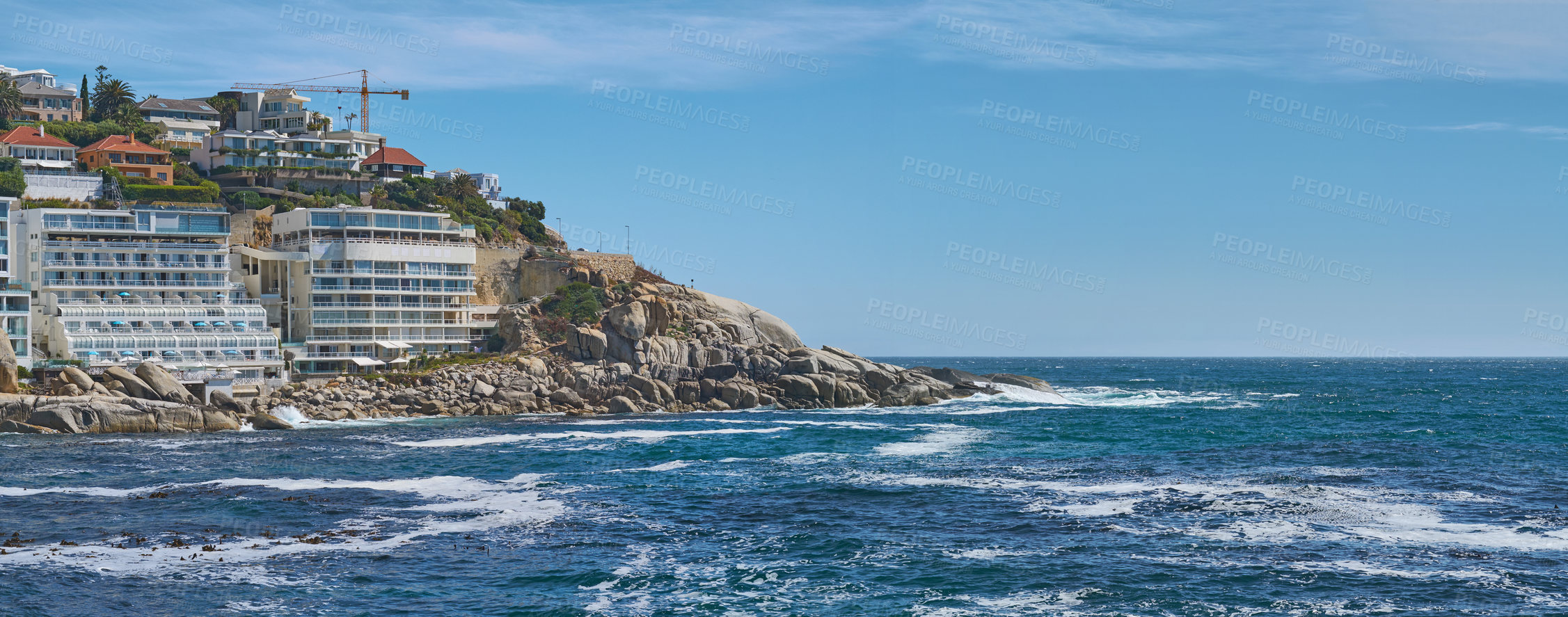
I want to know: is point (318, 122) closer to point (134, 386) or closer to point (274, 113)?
point (274, 113)

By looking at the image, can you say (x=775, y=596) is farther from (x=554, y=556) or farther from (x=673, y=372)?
(x=673, y=372)

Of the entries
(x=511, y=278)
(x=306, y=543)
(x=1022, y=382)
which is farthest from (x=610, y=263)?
(x=306, y=543)

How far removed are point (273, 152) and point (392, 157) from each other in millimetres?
11861

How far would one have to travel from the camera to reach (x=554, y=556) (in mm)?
34469

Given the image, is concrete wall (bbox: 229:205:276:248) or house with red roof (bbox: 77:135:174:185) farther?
house with red roof (bbox: 77:135:174:185)

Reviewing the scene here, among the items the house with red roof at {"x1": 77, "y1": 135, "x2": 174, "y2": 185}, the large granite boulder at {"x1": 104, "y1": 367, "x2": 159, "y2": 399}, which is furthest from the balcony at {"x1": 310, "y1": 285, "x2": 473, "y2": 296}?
the house with red roof at {"x1": 77, "y1": 135, "x2": 174, "y2": 185}

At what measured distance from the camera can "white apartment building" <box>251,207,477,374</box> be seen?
9462 cm

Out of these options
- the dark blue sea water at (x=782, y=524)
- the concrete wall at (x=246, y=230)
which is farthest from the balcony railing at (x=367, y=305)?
the dark blue sea water at (x=782, y=524)

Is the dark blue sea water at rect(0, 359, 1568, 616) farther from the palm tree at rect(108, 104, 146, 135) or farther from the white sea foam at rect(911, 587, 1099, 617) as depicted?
the palm tree at rect(108, 104, 146, 135)

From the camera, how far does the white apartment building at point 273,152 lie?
12188 centimetres

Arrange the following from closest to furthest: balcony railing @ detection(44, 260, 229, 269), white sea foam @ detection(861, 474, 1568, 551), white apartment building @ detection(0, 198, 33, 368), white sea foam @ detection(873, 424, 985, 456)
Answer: white sea foam @ detection(861, 474, 1568, 551)
white sea foam @ detection(873, 424, 985, 456)
white apartment building @ detection(0, 198, 33, 368)
balcony railing @ detection(44, 260, 229, 269)

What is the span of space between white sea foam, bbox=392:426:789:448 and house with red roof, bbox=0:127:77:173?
68.0m

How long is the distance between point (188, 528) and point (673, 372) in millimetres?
56401

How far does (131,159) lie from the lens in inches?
4638
